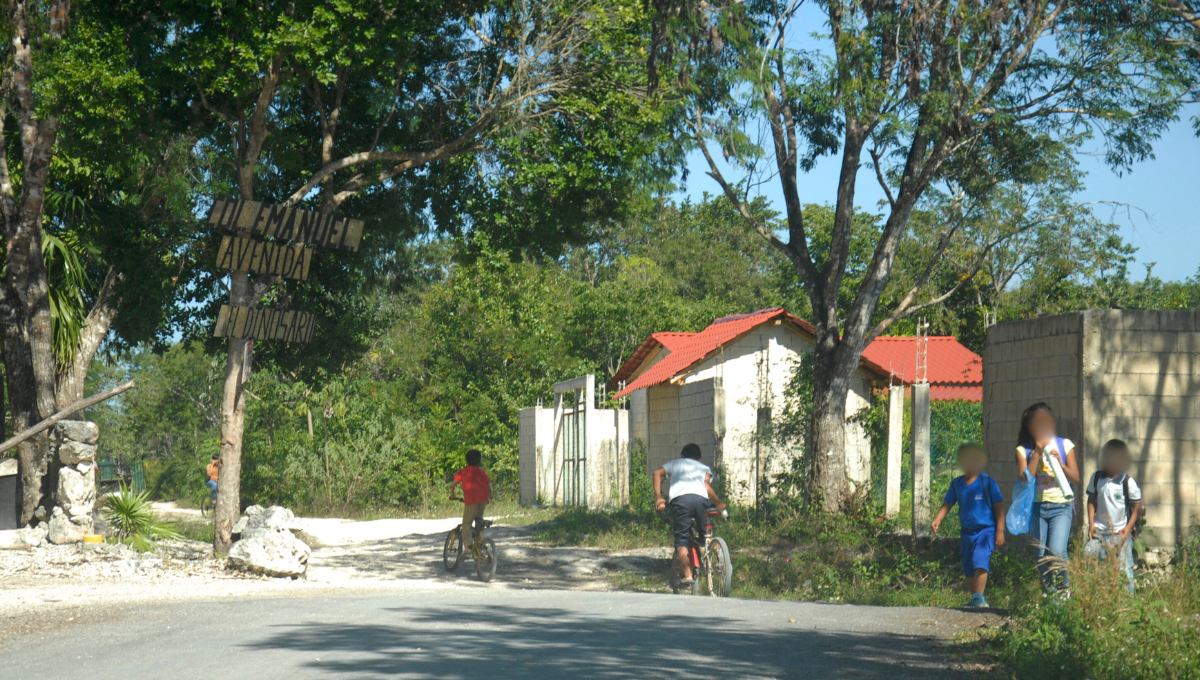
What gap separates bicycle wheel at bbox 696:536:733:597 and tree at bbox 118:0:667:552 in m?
6.38

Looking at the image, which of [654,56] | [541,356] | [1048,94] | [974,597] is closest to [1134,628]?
[974,597]

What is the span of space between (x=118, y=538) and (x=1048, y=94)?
1400cm

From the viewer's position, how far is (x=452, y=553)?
1523cm

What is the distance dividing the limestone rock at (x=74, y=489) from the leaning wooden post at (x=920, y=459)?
36.2 feet

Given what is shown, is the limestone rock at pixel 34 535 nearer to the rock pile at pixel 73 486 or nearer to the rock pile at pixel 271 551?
the rock pile at pixel 73 486

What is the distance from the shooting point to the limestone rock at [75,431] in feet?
49.2

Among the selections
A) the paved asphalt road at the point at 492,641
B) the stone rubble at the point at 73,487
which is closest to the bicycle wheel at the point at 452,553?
the paved asphalt road at the point at 492,641

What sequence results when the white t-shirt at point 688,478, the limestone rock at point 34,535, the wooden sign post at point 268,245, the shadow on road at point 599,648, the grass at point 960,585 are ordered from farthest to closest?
1. the limestone rock at point 34,535
2. the wooden sign post at point 268,245
3. the white t-shirt at point 688,478
4. the shadow on road at point 599,648
5. the grass at point 960,585

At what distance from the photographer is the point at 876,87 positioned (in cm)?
1398

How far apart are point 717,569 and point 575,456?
14.0m

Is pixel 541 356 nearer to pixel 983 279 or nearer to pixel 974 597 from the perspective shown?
pixel 983 279

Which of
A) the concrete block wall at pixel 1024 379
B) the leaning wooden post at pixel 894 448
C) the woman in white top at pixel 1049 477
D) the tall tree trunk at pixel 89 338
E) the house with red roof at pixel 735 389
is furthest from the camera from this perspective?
the house with red roof at pixel 735 389

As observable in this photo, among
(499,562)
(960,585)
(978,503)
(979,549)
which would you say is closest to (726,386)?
(499,562)

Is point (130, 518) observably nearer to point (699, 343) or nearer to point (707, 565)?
point (707, 565)
